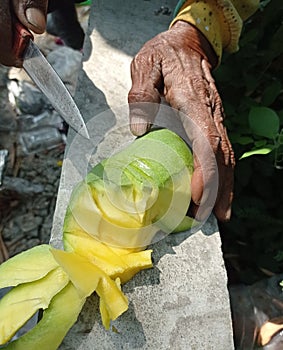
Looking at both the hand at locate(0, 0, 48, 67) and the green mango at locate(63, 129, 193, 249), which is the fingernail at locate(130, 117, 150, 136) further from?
the hand at locate(0, 0, 48, 67)

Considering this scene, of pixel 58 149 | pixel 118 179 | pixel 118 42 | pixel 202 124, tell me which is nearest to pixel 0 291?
pixel 118 179

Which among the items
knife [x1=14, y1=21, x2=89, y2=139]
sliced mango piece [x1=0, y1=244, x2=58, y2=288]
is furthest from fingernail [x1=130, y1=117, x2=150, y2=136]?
sliced mango piece [x1=0, y1=244, x2=58, y2=288]

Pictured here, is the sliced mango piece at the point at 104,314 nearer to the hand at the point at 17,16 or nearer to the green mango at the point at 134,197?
the green mango at the point at 134,197

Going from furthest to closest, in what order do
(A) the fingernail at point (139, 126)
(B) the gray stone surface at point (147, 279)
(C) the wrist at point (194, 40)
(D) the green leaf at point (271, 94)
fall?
1. (D) the green leaf at point (271, 94)
2. (C) the wrist at point (194, 40)
3. (A) the fingernail at point (139, 126)
4. (B) the gray stone surface at point (147, 279)

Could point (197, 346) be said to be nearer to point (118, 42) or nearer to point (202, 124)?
point (202, 124)

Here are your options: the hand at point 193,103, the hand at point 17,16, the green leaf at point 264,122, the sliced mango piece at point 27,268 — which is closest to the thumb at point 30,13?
the hand at point 17,16
